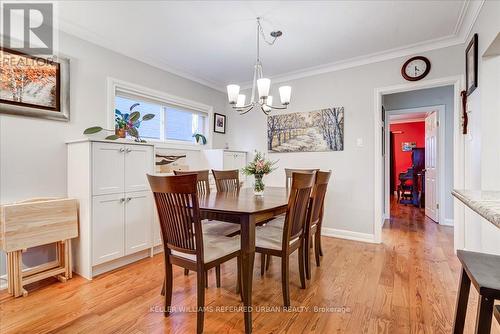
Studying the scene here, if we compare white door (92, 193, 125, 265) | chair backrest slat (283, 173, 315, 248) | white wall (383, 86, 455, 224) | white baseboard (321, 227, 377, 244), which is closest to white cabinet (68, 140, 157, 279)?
white door (92, 193, 125, 265)

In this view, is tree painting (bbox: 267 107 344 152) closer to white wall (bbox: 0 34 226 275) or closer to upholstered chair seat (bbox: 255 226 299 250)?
upholstered chair seat (bbox: 255 226 299 250)

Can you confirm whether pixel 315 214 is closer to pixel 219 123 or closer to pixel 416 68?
pixel 416 68

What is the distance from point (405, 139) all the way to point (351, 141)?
5.56 metres

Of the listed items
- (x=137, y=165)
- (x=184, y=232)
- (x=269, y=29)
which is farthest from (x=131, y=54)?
(x=184, y=232)

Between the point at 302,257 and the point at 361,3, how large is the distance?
2.22m

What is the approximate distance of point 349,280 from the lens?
2.28 meters

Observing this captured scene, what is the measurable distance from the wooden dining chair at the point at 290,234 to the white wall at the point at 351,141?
5.45ft

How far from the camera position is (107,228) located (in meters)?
2.45

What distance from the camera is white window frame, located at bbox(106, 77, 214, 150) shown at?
9.53 feet

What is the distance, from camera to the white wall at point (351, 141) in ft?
11.0

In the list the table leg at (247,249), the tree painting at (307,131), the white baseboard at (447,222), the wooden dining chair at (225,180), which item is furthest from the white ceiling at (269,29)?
the white baseboard at (447,222)

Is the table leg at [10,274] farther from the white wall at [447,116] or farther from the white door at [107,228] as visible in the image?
the white wall at [447,116]

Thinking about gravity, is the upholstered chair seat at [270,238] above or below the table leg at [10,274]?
above

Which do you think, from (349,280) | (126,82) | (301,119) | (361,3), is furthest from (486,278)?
(126,82)
